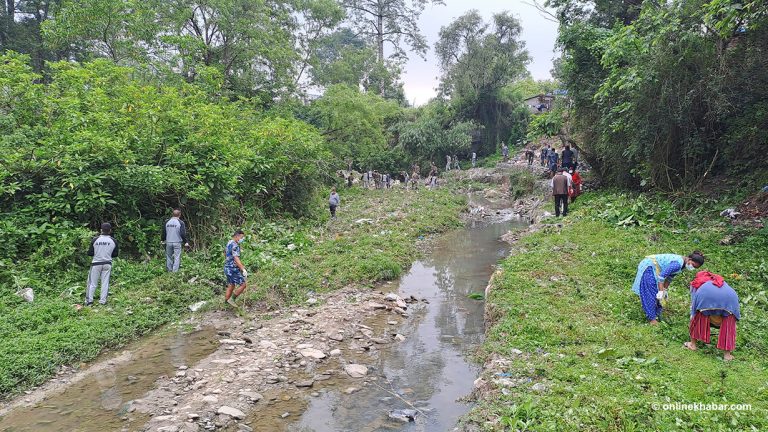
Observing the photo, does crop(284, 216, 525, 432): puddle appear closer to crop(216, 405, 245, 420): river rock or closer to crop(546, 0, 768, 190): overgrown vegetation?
crop(216, 405, 245, 420): river rock

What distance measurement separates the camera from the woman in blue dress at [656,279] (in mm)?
6312

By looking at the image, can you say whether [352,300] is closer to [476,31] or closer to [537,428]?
[537,428]

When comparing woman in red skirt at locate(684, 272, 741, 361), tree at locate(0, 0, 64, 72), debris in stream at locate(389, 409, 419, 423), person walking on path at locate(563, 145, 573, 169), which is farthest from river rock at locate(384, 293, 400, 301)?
tree at locate(0, 0, 64, 72)

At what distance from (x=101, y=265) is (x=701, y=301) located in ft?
31.0

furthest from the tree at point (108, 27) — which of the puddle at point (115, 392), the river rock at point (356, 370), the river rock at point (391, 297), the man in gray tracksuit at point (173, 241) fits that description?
the river rock at point (356, 370)

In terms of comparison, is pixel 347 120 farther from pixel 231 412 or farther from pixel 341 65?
pixel 231 412

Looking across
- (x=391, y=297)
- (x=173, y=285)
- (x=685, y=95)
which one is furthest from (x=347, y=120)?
(x=173, y=285)

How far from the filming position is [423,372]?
6.59 m

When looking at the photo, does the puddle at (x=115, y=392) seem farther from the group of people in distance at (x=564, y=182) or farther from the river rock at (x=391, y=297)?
the group of people in distance at (x=564, y=182)

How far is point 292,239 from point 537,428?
32.1 ft

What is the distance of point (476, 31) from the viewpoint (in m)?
36.3

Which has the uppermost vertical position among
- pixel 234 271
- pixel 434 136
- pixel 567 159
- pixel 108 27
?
pixel 434 136

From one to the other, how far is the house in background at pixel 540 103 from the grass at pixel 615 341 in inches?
1123

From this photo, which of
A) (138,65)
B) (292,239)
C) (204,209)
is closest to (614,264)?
(292,239)
